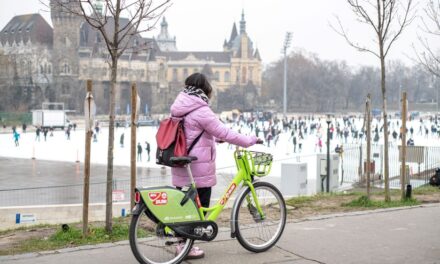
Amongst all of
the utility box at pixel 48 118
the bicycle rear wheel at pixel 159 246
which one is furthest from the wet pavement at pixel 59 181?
the utility box at pixel 48 118

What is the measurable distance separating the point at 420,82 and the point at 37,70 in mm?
88513

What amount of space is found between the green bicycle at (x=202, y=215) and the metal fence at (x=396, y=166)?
10.1 m

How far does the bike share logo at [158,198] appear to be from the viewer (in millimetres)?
4770

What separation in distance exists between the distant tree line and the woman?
116684 mm

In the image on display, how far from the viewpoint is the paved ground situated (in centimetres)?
514

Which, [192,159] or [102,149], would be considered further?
[102,149]

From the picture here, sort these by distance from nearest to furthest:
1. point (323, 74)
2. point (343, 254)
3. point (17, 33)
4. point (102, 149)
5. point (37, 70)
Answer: point (343, 254), point (102, 149), point (37, 70), point (17, 33), point (323, 74)

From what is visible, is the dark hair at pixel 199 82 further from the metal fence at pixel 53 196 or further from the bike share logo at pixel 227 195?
the metal fence at pixel 53 196

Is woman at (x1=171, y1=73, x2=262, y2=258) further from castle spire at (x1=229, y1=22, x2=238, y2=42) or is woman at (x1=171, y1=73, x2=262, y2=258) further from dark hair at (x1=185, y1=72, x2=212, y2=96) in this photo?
castle spire at (x1=229, y1=22, x2=238, y2=42)

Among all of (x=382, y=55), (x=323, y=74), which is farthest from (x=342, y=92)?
(x=382, y=55)

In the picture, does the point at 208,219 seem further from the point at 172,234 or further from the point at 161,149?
the point at 161,149

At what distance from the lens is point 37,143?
52.6 meters

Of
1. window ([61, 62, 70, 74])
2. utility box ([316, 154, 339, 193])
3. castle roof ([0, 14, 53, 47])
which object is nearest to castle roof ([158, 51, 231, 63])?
castle roof ([0, 14, 53, 47])

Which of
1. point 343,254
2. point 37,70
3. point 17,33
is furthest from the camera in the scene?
point 17,33
